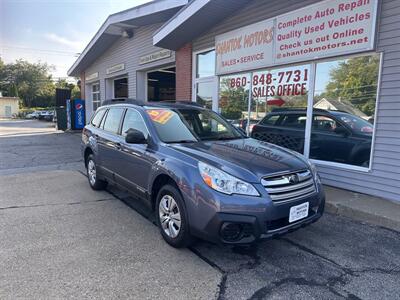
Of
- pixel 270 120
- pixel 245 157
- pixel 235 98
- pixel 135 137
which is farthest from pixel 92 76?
pixel 245 157

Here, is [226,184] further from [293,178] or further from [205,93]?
[205,93]

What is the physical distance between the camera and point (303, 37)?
6.18 m

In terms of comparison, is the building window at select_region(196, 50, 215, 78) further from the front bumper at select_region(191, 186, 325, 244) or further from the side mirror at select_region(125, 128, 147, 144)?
the front bumper at select_region(191, 186, 325, 244)

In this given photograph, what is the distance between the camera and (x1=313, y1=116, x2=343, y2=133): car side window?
5.93m

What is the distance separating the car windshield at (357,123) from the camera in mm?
5406

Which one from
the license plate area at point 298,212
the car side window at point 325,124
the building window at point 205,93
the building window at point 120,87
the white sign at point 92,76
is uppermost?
the white sign at point 92,76

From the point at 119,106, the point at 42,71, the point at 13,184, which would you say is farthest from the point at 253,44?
the point at 42,71

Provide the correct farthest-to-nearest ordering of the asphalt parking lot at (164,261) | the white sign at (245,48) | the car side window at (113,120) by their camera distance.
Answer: the white sign at (245,48) → the car side window at (113,120) → the asphalt parking lot at (164,261)

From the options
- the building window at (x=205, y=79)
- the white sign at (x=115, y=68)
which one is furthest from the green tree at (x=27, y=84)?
Answer: the building window at (x=205, y=79)

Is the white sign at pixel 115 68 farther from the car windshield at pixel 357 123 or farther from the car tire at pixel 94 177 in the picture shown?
the car windshield at pixel 357 123

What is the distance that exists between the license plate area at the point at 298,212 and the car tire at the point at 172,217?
1.11m

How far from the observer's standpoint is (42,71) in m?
69.3

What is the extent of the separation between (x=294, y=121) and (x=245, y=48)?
7.57 feet

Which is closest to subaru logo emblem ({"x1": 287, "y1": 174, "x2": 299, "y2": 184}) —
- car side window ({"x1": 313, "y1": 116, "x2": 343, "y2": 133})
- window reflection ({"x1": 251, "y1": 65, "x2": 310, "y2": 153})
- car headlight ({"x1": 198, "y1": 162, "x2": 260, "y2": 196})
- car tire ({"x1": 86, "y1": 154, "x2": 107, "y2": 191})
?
car headlight ({"x1": 198, "y1": 162, "x2": 260, "y2": 196})
